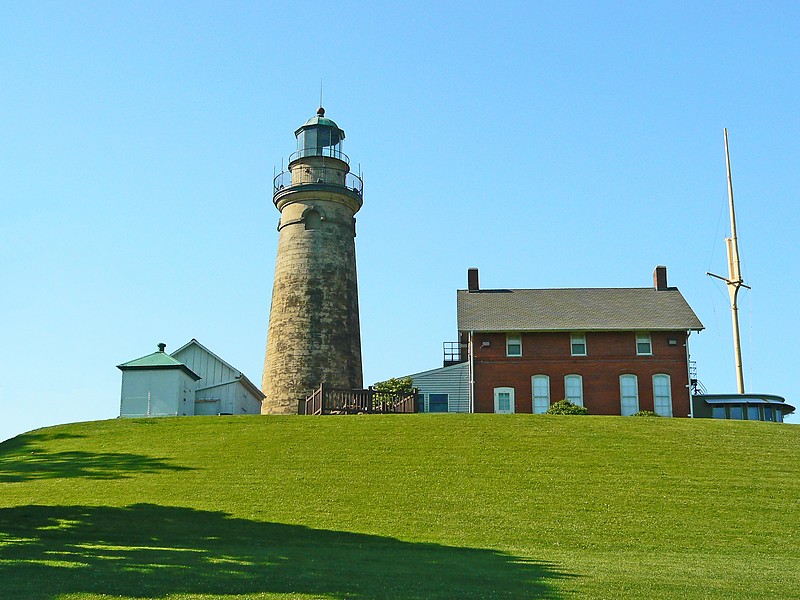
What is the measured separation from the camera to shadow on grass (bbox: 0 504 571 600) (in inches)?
628

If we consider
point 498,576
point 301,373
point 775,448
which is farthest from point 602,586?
point 301,373

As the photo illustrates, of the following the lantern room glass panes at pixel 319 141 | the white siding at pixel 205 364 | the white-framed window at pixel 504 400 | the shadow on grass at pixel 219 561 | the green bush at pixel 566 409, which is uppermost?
the lantern room glass panes at pixel 319 141

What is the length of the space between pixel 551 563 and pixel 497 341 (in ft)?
94.6

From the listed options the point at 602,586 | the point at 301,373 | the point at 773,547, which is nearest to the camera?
the point at 602,586

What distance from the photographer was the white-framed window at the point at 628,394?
47.1 metres

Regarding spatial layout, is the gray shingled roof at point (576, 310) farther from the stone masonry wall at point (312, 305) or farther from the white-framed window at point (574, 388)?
the stone masonry wall at point (312, 305)

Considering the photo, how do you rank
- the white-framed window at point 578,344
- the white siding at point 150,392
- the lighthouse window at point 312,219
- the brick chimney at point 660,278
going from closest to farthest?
1. the white siding at point 150,392
2. the white-framed window at point 578,344
3. the lighthouse window at point 312,219
4. the brick chimney at point 660,278

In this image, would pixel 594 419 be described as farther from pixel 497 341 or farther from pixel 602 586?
pixel 602 586

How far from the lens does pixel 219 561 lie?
18.5 metres

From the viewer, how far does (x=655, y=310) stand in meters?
50.1

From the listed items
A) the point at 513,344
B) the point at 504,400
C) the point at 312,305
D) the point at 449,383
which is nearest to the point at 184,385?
the point at 312,305

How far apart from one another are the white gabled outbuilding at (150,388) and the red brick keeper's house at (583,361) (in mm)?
14352

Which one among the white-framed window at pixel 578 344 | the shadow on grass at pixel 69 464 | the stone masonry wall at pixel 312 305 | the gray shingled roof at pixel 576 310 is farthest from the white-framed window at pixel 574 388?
the shadow on grass at pixel 69 464

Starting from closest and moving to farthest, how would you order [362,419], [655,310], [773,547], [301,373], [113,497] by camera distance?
1. [773,547]
2. [113,497]
3. [362,419]
4. [301,373]
5. [655,310]
